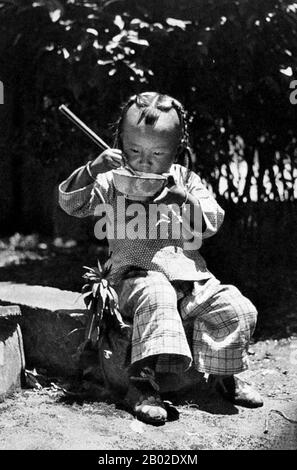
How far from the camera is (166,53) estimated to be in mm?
4539

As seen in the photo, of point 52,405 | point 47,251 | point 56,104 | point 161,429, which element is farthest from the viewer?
point 47,251

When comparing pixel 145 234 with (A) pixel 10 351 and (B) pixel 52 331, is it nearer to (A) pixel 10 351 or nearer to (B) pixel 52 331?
(B) pixel 52 331

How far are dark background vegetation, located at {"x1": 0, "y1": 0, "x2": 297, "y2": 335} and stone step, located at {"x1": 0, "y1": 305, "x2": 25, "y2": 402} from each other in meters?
1.35

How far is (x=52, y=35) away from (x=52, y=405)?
7.42ft

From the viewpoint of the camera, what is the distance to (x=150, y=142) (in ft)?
10.6

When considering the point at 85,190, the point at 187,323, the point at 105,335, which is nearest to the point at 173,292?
the point at 187,323

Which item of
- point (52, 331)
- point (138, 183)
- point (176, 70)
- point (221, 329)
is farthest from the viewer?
point (176, 70)

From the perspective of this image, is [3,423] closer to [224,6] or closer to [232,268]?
[232,268]

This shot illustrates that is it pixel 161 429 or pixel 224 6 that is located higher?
pixel 224 6

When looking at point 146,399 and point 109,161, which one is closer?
point 146,399

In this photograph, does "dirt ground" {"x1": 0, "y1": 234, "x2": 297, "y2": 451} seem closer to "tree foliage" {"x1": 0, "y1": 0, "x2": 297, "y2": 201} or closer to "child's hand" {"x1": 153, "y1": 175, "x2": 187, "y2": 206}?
"child's hand" {"x1": 153, "y1": 175, "x2": 187, "y2": 206}

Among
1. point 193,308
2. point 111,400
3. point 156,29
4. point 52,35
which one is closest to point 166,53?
point 156,29

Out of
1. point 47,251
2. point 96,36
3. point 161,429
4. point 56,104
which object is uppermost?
point 96,36

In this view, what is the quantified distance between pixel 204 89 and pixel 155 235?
1.68m
